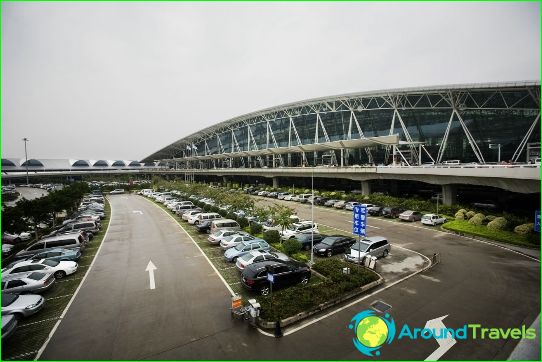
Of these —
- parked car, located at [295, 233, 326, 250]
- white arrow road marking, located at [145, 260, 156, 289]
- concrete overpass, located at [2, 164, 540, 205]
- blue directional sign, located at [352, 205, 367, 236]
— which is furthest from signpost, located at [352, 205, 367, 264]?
concrete overpass, located at [2, 164, 540, 205]

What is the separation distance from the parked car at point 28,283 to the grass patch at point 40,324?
22.3 inches

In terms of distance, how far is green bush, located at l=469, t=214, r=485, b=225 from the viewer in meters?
27.4

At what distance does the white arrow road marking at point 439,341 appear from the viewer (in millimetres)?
9419

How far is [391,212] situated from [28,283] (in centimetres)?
3398

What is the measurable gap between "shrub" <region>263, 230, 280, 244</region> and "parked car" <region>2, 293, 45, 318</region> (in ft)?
47.8

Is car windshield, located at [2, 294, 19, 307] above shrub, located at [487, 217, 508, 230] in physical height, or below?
above

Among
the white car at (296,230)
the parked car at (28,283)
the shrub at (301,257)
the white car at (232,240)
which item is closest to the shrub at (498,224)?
the white car at (296,230)

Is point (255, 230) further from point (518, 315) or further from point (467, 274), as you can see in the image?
point (518, 315)

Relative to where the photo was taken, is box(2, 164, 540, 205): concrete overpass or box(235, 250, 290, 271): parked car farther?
box(2, 164, 540, 205): concrete overpass

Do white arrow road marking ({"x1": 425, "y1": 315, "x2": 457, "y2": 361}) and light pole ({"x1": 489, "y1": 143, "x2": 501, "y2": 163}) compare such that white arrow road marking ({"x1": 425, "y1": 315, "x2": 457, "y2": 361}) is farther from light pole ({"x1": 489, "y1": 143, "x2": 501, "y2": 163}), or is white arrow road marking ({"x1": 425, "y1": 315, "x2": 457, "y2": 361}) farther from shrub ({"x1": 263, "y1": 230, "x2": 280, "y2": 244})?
light pole ({"x1": 489, "y1": 143, "x2": 501, "y2": 163})

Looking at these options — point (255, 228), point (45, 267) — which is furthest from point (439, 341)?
point (45, 267)

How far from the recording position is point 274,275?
14.0 metres

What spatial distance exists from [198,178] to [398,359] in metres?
106

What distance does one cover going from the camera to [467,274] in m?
16.5
